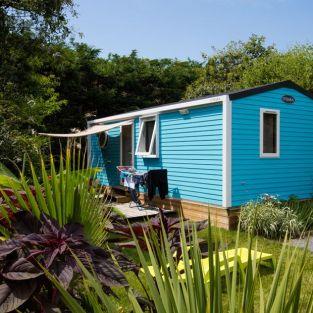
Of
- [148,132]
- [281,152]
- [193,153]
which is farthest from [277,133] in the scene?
[148,132]

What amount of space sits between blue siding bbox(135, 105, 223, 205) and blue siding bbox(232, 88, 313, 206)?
1.34 ft

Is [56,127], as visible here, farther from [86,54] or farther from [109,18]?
[109,18]

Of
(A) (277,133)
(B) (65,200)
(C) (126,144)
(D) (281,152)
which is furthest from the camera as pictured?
(C) (126,144)

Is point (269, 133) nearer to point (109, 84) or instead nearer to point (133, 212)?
point (133, 212)

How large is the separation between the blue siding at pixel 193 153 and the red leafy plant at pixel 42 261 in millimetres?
7398

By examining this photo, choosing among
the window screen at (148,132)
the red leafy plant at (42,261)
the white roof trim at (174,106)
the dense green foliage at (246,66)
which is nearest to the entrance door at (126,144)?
the white roof trim at (174,106)

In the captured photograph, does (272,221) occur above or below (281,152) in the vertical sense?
below

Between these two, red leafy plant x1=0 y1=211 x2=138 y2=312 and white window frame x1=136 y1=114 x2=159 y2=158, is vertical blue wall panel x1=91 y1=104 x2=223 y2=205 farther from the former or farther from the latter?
red leafy plant x1=0 y1=211 x2=138 y2=312

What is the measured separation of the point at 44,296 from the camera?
72.2 inches

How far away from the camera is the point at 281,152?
10.3m

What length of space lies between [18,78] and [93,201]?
9.99 m

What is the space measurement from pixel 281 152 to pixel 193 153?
2.21 meters

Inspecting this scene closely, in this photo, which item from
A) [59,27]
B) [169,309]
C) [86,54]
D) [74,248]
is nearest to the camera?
[169,309]

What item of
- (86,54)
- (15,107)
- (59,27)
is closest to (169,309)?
(15,107)
